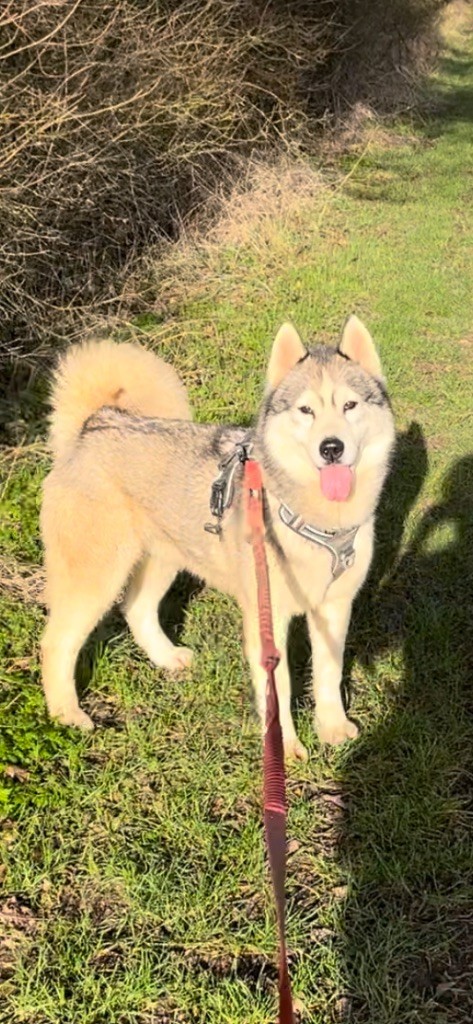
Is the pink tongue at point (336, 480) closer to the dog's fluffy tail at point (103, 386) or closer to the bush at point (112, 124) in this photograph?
the dog's fluffy tail at point (103, 386)

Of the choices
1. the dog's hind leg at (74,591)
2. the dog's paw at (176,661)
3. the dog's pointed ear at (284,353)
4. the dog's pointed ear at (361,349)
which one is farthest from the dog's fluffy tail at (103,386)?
the dog's paw at (176,661)

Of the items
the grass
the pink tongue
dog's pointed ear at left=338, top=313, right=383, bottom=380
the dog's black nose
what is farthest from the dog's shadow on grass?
dog's pointed ear at left=338, top=313, right=383, bottom=380

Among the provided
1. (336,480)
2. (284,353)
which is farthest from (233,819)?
(284,353)

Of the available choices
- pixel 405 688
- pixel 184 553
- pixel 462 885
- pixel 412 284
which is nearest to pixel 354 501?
pixel 184 553

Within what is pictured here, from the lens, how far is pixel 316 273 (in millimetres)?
8695

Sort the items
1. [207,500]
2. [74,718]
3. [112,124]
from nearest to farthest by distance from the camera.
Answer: [207,500]
[74,718]
[112,124]

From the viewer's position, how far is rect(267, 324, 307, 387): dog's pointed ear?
2.97m

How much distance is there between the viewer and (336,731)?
11.1 feet

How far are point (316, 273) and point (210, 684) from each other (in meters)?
6.04

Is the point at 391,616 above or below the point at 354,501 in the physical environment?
below

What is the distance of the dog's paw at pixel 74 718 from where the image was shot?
350 centimetres

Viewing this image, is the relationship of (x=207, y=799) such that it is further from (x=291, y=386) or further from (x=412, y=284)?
(x=412, y=284)

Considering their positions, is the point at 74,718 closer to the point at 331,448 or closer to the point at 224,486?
the point at 224,486

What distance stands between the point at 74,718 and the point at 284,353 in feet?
5.82
